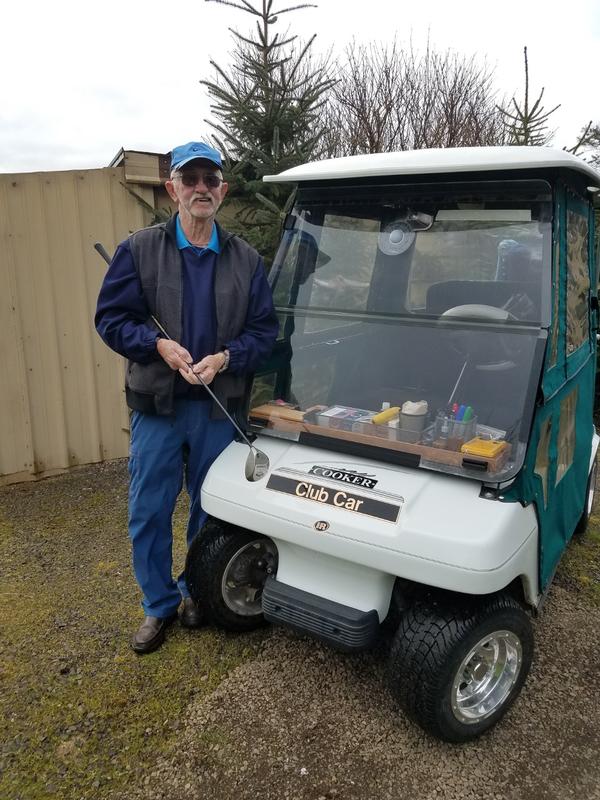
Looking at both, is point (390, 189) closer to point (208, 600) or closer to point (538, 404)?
point (538, 404)

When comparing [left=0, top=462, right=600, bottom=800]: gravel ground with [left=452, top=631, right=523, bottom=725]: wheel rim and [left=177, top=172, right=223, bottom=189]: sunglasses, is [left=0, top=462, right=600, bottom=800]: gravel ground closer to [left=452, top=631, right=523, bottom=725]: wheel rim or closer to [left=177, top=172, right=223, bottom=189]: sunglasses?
[left=452, top=631, right=523, bottom=725]: wheel rim

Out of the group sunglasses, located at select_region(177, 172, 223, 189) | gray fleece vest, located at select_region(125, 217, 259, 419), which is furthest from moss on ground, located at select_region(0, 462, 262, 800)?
sunglasses, located at select_region(177, 172, 223, 189)

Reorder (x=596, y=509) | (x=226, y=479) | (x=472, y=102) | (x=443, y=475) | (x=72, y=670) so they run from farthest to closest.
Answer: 1. (x=472, y=102)
2. (x=596, y=509)
3. (x=72, y=670)
4. (x=226, y=479)
5. (x=443, y=475)

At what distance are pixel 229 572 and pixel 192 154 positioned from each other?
1767 mm

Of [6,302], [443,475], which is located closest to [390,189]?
[443,475]

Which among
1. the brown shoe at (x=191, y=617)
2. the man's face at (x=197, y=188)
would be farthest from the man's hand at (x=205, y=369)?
the brown shoe at (x=191, y=617)

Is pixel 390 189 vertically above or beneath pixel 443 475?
above

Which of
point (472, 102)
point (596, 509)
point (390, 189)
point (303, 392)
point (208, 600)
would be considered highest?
point (472, 102)

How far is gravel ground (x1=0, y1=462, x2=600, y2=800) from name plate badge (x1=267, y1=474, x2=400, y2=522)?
0.89 metres

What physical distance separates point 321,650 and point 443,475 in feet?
Answer: 3.71

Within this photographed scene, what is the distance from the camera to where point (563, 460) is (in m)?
2.71

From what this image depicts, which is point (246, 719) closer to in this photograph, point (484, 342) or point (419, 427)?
point (419, 427)

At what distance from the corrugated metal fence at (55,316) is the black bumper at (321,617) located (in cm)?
304

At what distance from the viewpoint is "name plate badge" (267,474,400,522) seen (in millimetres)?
2061
